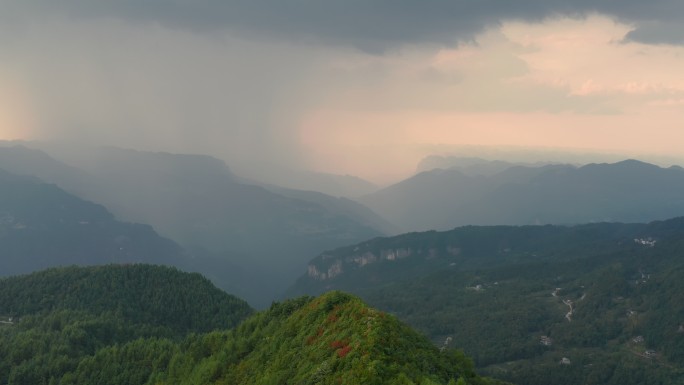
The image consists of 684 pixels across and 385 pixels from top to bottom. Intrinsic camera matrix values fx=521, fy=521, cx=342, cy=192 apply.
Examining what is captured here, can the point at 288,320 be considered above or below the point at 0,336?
above

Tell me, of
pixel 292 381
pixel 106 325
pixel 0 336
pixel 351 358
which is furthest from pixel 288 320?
pixel 0 336

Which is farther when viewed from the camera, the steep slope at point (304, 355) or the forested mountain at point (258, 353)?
the forested mountain at point (258, 353)

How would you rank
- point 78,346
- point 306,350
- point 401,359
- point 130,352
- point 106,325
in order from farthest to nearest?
point 106,325, point 78,346, point 130,352, point 306,350, point 401,359

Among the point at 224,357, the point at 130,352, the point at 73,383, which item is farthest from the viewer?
the point at 130,352

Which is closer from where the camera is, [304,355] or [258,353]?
[304,355]

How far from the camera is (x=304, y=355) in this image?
9306 cm

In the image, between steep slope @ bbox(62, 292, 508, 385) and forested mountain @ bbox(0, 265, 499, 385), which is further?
forested mountain @ bbox(0, 265, 499, 385)

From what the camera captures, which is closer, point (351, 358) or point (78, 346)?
point (351, 358)

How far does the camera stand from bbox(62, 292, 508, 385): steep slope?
253 feet

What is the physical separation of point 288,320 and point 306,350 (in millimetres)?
27944

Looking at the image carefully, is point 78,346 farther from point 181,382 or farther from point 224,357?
point 224,357

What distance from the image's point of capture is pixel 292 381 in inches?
3314

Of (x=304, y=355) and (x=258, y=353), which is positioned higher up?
(x=304, y=355)

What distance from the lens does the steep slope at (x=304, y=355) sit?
77000 mm
